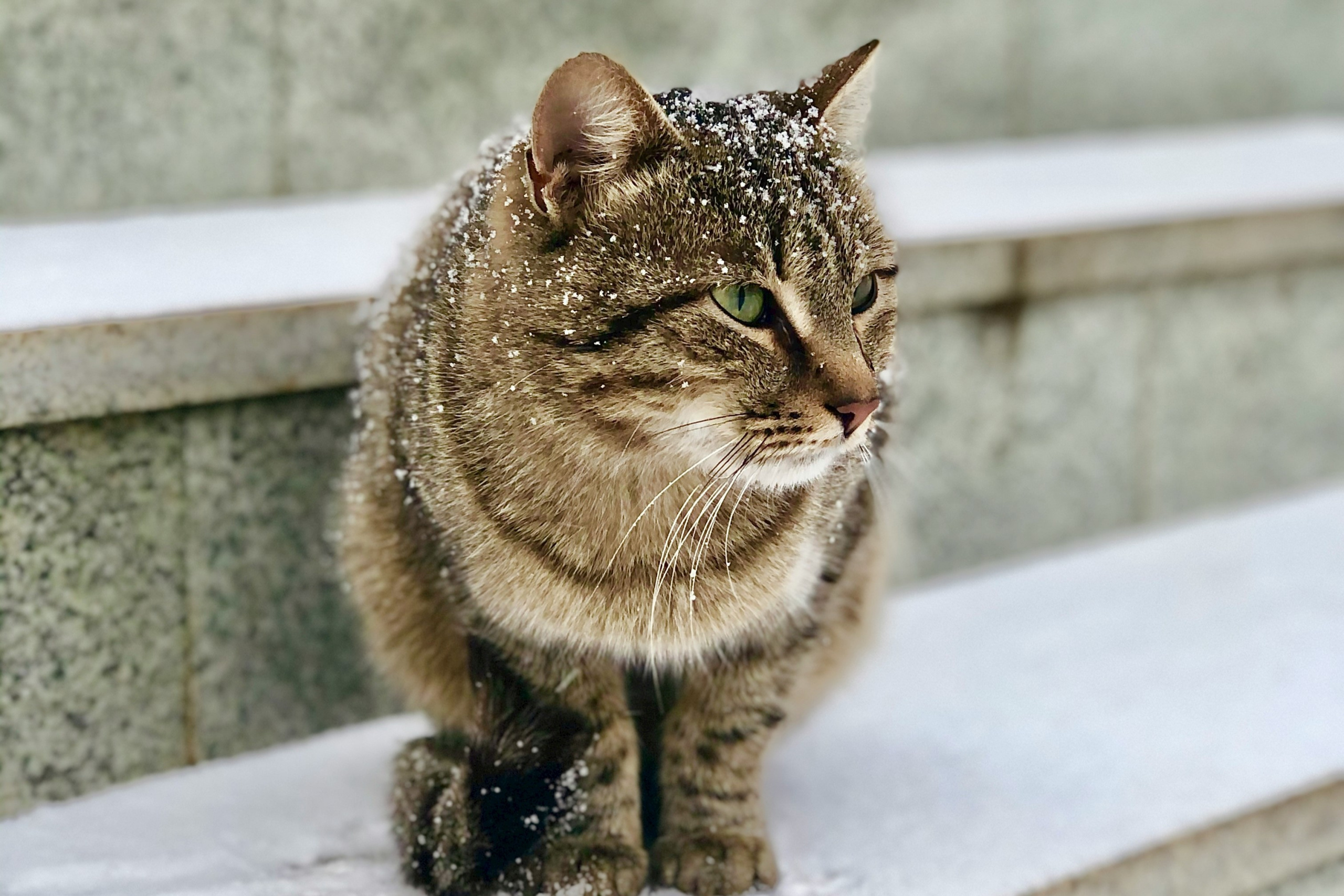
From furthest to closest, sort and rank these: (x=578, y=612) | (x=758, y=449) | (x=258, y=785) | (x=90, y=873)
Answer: (x=258, y=785)
(x=90, y=873)
(x=578, y=612)
(x=758, y=449)

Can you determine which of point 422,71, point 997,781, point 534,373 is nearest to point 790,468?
point 534,373

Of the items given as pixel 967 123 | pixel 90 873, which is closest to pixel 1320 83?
pixel 967 123

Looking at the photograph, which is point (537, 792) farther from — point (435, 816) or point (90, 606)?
point (90, 606)

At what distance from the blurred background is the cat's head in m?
0.46

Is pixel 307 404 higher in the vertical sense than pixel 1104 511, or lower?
higher

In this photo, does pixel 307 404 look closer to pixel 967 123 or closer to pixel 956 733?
pixel 956 733

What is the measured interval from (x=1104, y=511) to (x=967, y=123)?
39.2 inches

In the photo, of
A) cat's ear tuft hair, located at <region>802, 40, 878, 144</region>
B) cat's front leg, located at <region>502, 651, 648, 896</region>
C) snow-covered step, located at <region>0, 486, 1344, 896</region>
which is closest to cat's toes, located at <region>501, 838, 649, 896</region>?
cat's front leg, located at <region>502, 651, 648, 896</region>

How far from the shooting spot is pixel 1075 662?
2.56 metres

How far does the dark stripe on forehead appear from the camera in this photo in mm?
1508

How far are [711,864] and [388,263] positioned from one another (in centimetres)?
109

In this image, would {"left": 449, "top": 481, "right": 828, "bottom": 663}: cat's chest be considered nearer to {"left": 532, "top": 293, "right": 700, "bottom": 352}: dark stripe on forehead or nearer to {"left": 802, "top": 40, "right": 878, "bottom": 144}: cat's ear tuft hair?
{"left": 532, "top": 293, "right": 700, "bottom": 352}: dark stripe on forehead

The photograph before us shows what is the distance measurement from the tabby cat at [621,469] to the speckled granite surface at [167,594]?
0.26m

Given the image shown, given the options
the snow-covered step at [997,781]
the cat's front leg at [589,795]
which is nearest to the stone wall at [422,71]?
the snow-covered step at [997,781]
